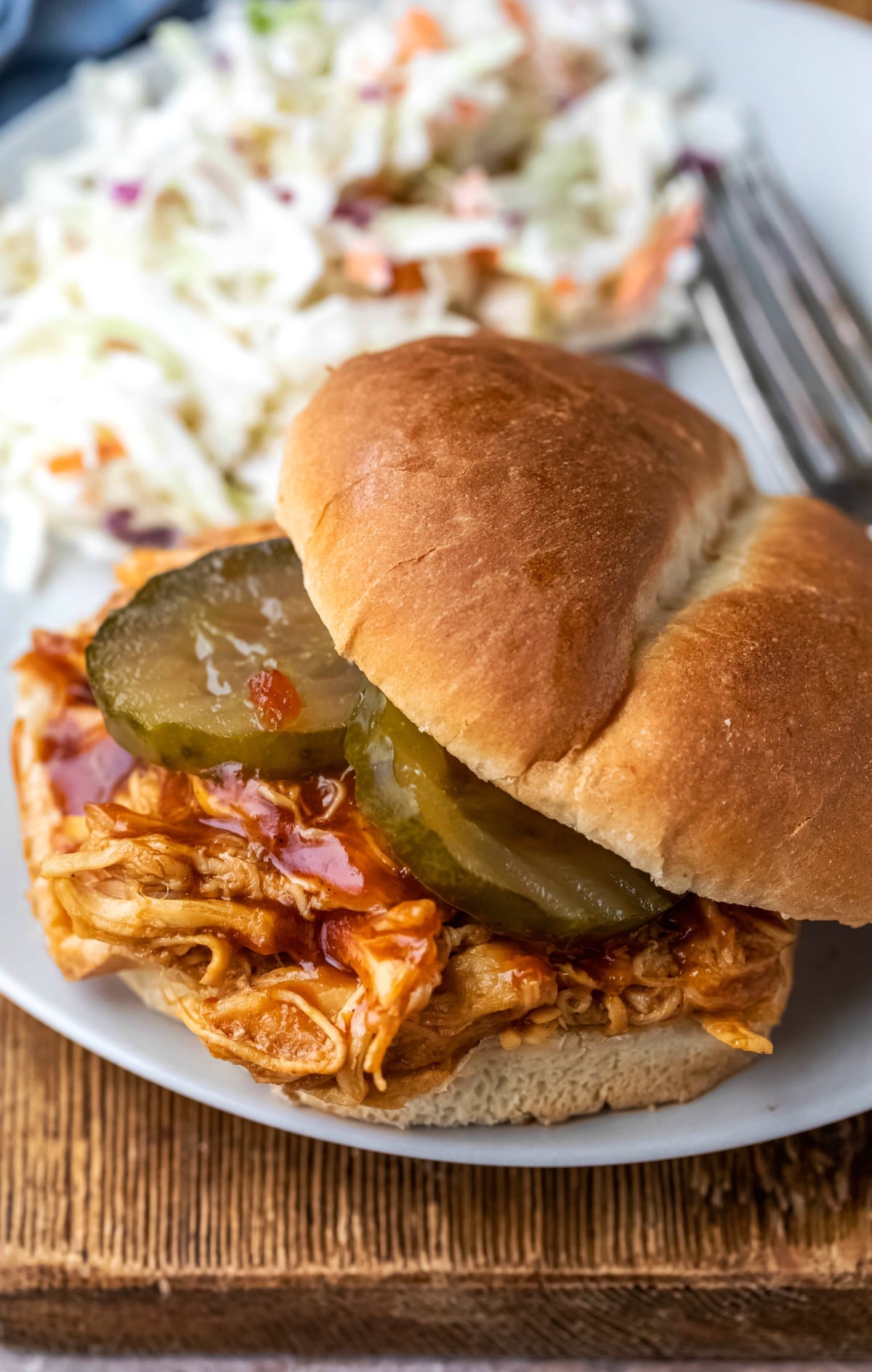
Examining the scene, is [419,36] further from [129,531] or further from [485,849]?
[485,849]

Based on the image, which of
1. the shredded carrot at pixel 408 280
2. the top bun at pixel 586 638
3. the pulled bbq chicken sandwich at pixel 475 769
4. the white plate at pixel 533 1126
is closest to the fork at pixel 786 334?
the shredded carrot at pixel 408 280

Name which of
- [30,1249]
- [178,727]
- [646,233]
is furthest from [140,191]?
[30,1249]

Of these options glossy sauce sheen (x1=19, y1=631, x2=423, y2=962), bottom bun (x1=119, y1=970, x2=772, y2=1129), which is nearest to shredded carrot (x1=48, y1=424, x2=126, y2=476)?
glossy sauce sheen (x1=19, y1=631, x2=423, y2=962)

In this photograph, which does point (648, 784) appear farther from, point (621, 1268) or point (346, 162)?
point (346, 162)

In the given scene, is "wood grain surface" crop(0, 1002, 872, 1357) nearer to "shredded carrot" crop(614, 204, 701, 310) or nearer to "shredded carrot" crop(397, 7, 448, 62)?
"shredded carrot" crop(614, 204, 701, 310)

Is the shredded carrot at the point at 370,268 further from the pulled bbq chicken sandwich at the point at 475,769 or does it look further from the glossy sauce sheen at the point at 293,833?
the glossy sauce sheen at the point at 293,833

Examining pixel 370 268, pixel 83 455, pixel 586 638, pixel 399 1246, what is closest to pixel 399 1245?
pixel 399 1246
